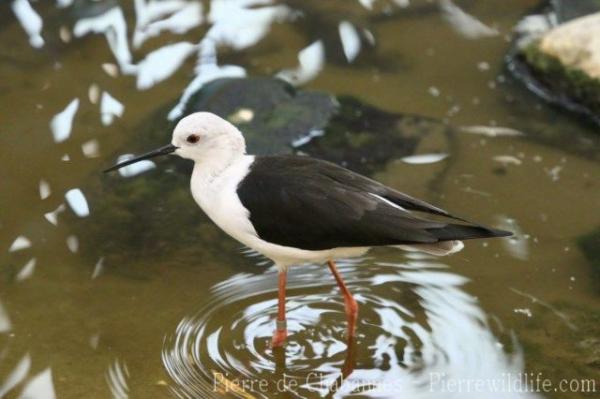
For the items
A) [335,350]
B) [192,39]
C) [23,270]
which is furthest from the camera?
[192,39]

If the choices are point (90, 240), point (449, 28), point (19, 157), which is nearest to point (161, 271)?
point (90, 240)

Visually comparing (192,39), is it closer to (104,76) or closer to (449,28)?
(104,76)

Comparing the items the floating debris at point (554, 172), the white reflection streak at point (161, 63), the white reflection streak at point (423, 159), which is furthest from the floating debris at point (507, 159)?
the white reflection streak at point (161, 63)

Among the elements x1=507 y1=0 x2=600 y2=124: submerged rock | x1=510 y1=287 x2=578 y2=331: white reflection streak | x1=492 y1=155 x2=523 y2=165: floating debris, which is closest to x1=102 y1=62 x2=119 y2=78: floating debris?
x1=492 y1=155 x2=523 y2=165: floating debris

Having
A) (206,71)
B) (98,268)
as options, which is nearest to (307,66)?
(206,71)

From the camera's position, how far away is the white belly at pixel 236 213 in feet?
13.8

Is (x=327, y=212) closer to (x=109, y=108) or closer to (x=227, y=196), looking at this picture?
(x=227, y=196)

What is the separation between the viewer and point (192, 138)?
14.1ft

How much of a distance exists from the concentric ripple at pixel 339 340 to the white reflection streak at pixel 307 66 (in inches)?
73.2

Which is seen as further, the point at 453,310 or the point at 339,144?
the point at 339,144

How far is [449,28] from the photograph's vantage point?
7.05 m

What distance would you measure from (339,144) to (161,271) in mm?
1445

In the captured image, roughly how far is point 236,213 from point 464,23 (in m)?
3.42

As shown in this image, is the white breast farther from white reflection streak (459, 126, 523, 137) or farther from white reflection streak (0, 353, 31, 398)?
white reflection streak (459, 126, 523, 137)
